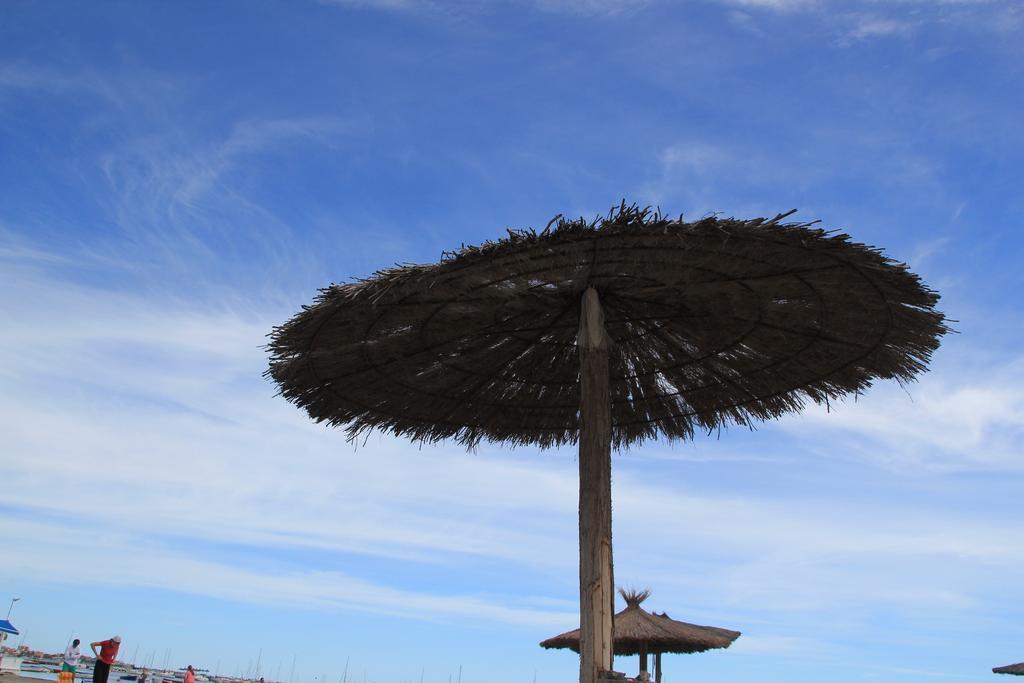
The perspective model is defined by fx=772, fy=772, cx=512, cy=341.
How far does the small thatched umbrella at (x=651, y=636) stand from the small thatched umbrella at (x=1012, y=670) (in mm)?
4612

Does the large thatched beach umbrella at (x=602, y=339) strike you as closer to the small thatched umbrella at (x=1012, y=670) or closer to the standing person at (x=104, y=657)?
the standing person at (x=104, y=657)

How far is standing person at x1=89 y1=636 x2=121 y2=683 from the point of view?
30.1 feet

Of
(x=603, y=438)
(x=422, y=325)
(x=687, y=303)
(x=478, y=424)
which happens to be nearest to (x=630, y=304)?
(x=687, y=303)

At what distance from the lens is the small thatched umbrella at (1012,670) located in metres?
13.6

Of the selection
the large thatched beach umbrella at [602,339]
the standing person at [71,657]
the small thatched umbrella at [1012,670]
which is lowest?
the standing person at [71,657]

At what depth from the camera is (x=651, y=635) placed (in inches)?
527

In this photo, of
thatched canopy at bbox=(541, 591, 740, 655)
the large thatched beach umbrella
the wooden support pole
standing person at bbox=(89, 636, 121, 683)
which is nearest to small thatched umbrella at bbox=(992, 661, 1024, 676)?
thatched canopy at bbox=(541, 591, 740, 655)

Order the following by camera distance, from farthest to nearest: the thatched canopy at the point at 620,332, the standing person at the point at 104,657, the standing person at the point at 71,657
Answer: the standing person at the point at 71,657 < the standing person at the point at 104,657 < the thatched canopy at the point at 620,332

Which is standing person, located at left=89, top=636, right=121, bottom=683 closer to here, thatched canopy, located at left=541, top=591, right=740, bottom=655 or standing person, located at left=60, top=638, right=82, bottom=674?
standing person, located at left=60, top=638, right=82, bottom=674

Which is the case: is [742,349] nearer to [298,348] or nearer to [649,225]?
[649,225]

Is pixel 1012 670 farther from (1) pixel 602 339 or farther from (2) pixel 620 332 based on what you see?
(1) pixel 602 339

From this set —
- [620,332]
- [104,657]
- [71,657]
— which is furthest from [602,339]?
[71,657]

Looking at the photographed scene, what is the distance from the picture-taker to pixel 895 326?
675cm

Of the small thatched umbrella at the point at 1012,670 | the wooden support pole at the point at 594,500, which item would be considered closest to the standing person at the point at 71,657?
the wooden support pole at the point at 594,500
